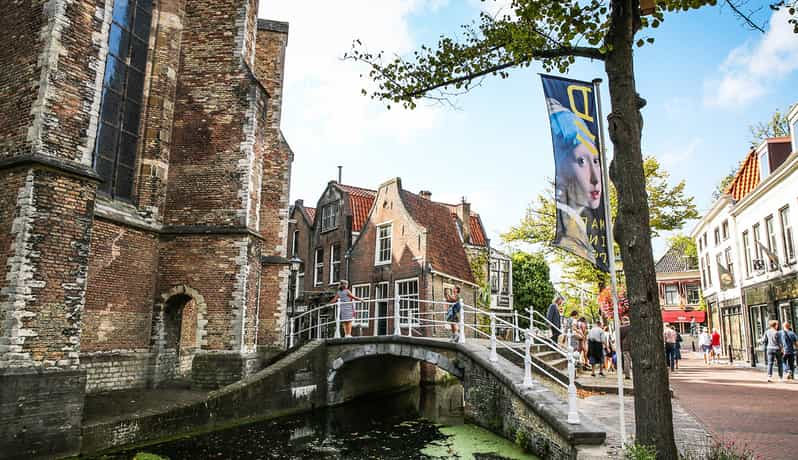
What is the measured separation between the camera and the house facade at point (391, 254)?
20.5 meters

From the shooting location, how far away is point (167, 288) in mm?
11961

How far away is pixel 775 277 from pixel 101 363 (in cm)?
1988

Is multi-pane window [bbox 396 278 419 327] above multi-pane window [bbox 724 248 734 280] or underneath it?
underneath

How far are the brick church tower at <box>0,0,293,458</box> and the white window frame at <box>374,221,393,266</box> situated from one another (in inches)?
285

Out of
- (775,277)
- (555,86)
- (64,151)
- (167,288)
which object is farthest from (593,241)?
(775,277)

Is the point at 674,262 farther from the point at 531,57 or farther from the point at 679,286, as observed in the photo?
the point at 531,57

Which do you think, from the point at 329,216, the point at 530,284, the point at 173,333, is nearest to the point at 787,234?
the point at 530,284

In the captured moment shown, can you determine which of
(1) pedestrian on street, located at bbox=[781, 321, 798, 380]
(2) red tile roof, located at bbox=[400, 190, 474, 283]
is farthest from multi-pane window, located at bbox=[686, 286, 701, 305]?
(1) pedestrian on street, located at bbox=[781, 321, 798, 380]

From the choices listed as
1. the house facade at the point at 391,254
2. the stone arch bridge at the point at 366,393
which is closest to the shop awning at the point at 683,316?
the house facade at the point at 391,254

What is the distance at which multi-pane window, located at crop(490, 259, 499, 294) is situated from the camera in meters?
25.1

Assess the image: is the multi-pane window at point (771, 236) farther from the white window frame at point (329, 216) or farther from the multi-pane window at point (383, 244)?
the white window frame at point (329, 216)

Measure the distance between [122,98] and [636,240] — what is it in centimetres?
1153

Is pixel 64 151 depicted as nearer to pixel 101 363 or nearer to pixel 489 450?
pixel 101 363

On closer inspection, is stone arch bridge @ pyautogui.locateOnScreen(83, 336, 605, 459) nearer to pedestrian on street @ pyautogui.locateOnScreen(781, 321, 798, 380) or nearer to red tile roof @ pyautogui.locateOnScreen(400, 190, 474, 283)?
red tile roof @ pyautogui.locateOnScreen(400, 190, 474, 283)
